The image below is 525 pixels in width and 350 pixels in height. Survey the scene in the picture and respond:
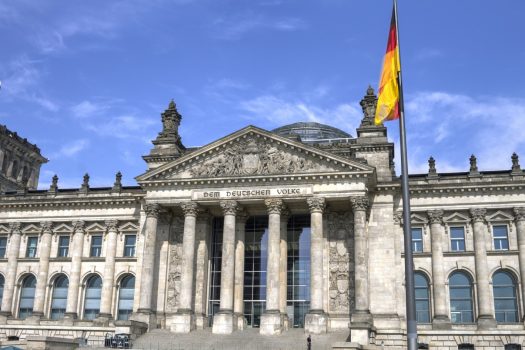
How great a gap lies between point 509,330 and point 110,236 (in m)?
35.0

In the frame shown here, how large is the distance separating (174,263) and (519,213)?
28652 millimetres

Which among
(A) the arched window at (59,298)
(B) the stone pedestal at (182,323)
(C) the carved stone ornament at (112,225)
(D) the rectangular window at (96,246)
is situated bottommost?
(B) the stone pedestal at (182,323)

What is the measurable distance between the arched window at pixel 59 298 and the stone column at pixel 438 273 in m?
33.4

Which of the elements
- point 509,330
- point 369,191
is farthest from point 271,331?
point 509,330

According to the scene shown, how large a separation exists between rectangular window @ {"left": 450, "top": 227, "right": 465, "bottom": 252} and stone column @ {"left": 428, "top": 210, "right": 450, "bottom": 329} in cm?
85

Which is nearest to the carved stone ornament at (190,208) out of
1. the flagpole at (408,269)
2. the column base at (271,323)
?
the column base at (271,323)

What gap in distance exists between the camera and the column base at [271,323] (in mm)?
45656

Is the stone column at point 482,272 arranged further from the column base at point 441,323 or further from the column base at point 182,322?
the column base at point 182,322

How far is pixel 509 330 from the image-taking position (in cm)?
4597

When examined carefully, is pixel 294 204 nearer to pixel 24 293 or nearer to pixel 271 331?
pixel 271 331

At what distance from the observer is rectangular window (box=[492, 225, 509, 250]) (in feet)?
161

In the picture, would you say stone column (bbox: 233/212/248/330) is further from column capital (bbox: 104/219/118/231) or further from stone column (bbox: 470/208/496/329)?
stone column (bbox: 470/208/496/329)

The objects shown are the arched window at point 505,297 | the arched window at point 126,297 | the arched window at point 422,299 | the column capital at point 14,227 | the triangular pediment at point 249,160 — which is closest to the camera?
the arched window at point 505,297

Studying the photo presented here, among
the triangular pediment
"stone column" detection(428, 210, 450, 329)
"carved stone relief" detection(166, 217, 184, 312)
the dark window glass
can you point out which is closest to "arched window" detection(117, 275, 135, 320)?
"carved stone relief" detection(166, 217, 184, 312)
